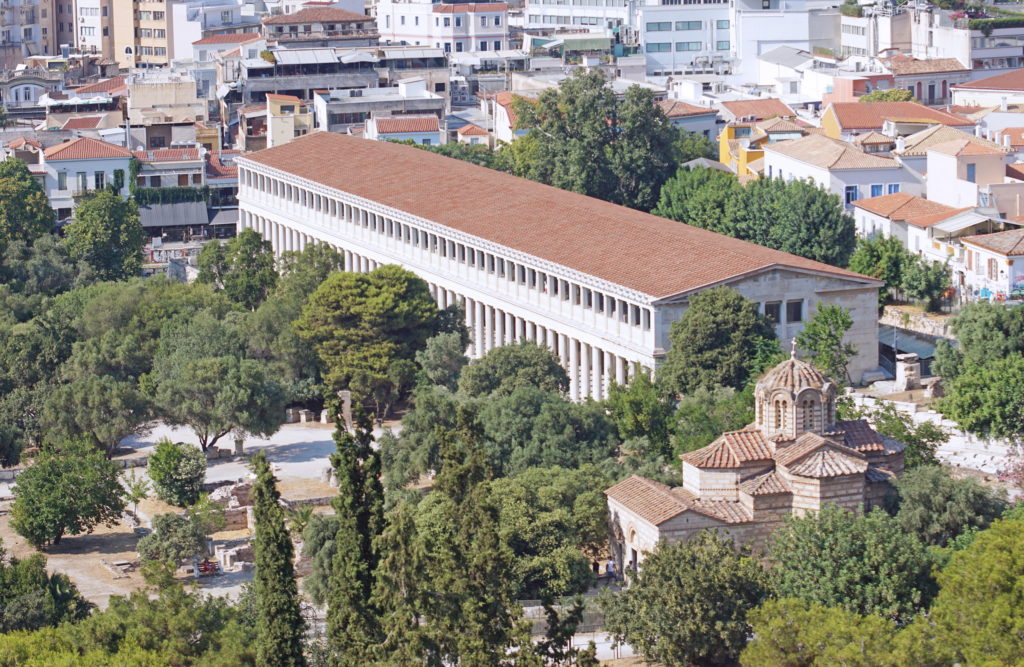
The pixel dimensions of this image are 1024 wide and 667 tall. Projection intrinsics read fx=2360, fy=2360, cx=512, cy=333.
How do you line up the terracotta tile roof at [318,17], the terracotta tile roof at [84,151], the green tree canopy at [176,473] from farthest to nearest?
1. the terracotta tile roof at [318,17]
2. the terracotta tile roof at [84,151]
3. the green tree canopy at [176,473]

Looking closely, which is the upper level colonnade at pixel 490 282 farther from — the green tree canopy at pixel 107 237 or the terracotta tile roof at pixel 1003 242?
the terracotta tile roof at pixel 1003 242

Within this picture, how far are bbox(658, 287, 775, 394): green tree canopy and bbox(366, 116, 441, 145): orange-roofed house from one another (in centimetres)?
6628

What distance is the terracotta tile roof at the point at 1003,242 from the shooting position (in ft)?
369

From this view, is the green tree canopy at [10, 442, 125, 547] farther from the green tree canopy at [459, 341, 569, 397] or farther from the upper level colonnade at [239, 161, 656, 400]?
the upper level colonnade at [239, 161, 656, 400]

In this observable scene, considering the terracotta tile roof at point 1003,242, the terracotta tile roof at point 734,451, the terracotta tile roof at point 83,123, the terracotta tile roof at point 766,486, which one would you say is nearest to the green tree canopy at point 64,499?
the terracotta tile roof at point 734,451

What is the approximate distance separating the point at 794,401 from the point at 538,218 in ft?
139

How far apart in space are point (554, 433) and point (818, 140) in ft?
168

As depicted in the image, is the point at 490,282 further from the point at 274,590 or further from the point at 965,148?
the point at 274,590

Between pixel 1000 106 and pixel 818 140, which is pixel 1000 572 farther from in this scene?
pixel 1000 106

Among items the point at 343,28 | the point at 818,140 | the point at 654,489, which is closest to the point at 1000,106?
the point at 818,140

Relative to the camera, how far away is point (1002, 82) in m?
166

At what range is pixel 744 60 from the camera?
197m

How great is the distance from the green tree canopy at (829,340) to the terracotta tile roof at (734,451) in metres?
18.8

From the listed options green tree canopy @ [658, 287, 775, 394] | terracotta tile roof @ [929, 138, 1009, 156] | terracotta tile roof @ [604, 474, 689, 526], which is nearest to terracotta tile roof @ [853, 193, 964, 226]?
terracotta tile roof @ [929, 138, 1009, 156]
